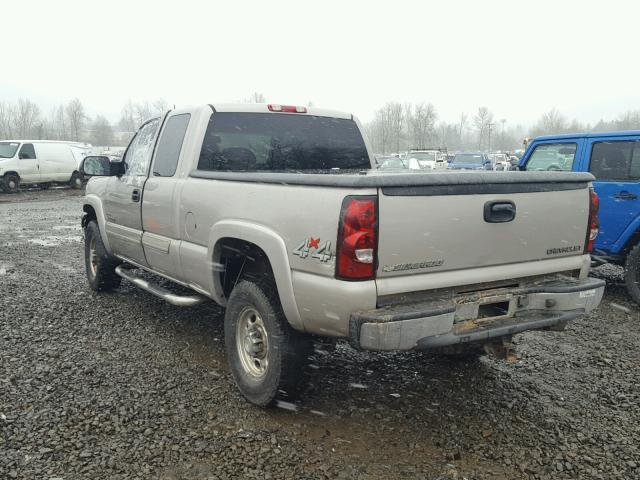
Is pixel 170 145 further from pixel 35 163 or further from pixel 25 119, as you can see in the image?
pixel 25 119

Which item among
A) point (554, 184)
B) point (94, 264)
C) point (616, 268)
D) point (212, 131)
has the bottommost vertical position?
point (616, 268)

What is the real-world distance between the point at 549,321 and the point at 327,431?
4.92 ft

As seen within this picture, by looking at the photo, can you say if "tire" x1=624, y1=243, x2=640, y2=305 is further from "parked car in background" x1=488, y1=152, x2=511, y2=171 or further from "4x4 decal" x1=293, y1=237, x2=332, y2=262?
"parked car in background" x1=488, y1=152, x2=511, y2=171

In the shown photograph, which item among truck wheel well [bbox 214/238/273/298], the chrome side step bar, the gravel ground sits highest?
truck wheel well [bbox 214/238/273/298]

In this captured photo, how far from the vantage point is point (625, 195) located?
618cm

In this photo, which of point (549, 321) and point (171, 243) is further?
point (171, 243)

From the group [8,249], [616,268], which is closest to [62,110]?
[8,249]

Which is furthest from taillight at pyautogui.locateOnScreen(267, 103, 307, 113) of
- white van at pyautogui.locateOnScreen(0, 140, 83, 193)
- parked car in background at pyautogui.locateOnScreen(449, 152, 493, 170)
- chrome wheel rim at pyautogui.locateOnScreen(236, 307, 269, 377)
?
parked car in background at pyautogui.locateOnScreen(449, 152, 493, 170)

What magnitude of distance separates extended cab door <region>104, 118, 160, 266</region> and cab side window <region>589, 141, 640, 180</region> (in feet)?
16.3

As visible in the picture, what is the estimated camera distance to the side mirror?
18.3 feet

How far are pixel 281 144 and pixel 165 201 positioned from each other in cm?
110

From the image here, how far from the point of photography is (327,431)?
3.40 m

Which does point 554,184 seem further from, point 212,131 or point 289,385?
point 212,131

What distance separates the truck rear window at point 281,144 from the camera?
4547 mm
